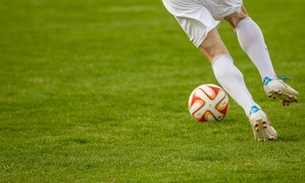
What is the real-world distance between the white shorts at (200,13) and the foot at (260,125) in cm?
84

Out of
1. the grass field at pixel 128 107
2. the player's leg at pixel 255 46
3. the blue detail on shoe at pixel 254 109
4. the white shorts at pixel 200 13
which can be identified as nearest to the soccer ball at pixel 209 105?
the grass field at pixel 128 107

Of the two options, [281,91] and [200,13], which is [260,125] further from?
[200,13]

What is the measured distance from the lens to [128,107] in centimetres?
930

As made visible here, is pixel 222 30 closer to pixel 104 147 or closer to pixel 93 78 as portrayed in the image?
pixel 93 78

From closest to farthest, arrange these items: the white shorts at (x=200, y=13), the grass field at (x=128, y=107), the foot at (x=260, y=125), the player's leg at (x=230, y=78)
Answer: the grass field at (x=128, y=107)
the foot at (x=260, y=125)
the player's leg at (x=230, y=78)
the white shorts at (x=200, y=13)

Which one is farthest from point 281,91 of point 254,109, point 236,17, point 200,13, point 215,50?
point 200,13

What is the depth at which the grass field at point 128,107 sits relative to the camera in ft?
20.5

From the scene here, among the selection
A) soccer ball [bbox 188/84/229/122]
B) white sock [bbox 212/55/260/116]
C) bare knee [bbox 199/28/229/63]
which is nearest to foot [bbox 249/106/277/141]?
white sock [bbox 212/55/260/116]

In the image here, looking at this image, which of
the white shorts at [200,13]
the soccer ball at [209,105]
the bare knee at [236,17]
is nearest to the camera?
the white shorts at [200,13]

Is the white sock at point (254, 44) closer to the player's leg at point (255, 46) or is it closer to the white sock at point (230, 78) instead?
the player's leg at point (255, 46)

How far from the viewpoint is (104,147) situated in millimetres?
7102

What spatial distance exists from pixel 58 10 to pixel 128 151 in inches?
549

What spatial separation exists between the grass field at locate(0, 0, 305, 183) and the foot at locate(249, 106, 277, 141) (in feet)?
0.31

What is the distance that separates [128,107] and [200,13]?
2507mm
